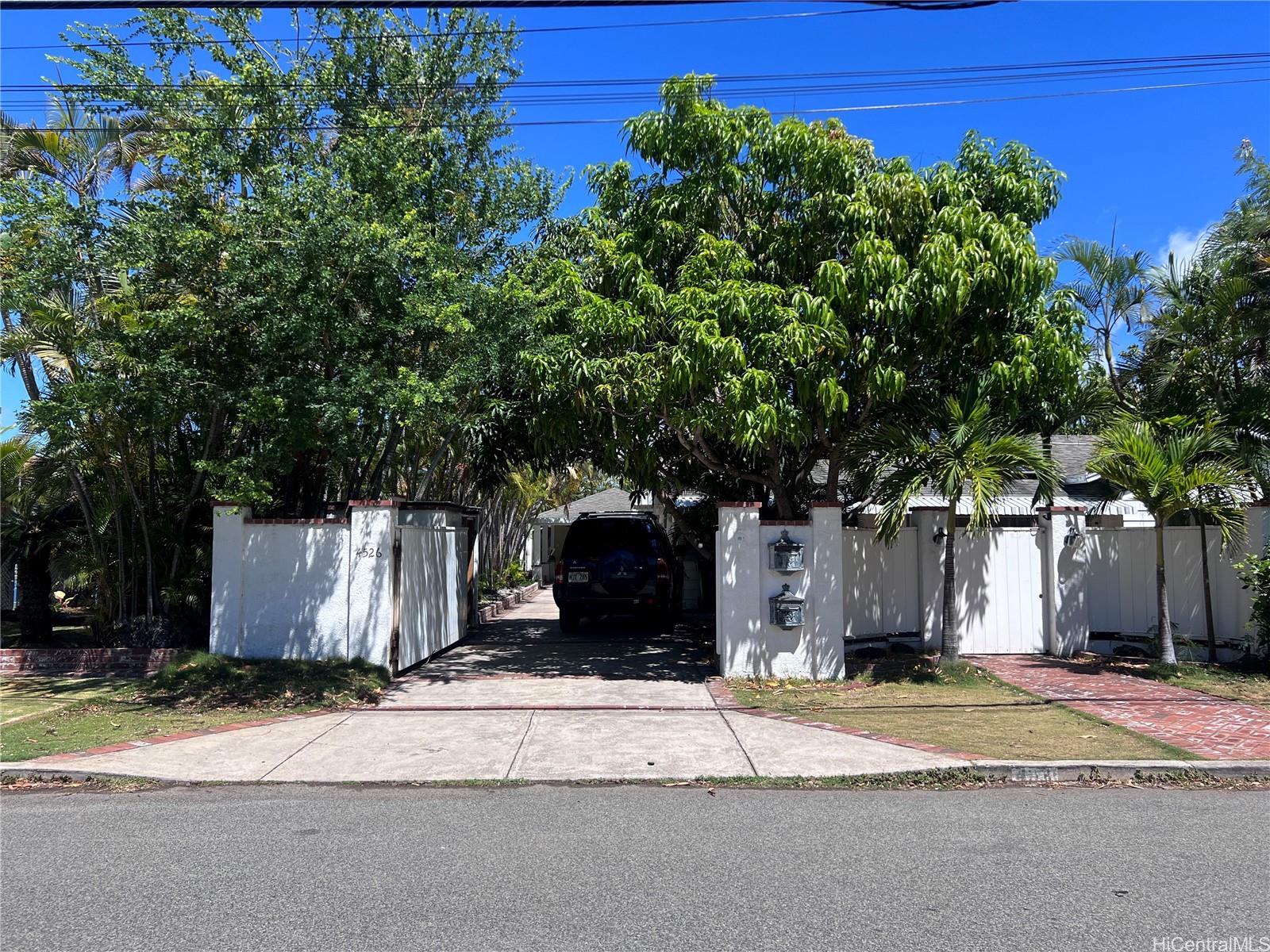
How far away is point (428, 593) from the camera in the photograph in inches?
508

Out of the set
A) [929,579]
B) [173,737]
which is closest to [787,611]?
[929,579]

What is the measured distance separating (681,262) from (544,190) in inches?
89.8

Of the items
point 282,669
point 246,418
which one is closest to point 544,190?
point 246,418

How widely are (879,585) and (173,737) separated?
8.74 metres

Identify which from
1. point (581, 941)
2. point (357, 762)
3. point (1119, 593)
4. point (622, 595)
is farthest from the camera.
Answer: point (622, 595)

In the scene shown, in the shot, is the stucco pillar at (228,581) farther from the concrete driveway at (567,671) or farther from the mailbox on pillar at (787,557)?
the mailbox on pillar at (787,557)

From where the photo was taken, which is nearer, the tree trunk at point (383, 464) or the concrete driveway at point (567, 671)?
the concrete driveway at point (567, 671)

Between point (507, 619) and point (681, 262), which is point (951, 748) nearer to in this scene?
point (681, 262)

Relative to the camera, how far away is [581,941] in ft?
13.9

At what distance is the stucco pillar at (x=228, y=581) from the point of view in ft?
36.2

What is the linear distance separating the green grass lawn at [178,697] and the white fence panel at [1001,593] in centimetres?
793

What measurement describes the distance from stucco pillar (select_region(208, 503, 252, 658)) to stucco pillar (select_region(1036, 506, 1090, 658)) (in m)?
10.4

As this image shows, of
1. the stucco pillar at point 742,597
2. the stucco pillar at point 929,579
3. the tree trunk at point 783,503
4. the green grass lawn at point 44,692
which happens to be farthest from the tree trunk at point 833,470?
the green grass lawn at point 44,692

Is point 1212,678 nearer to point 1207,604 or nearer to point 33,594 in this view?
point 1207,604
